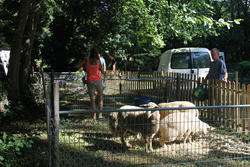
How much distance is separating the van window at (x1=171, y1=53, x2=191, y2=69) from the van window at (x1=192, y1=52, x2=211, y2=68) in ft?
0.85

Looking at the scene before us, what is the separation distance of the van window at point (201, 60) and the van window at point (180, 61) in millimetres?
259

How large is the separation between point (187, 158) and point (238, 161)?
84 centimetres

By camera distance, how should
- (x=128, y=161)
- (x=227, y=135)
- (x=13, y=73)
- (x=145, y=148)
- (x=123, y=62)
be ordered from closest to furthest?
(x=128, y=161)
(x=145, y=148)
(x=227, y=135)
(x=13, y=73)
(x=123, y=62)

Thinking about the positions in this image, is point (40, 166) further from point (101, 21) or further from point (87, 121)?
point (101, 21)

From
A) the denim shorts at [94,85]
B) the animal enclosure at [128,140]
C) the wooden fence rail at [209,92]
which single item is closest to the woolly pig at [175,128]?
the animal enclosure at [128,140]

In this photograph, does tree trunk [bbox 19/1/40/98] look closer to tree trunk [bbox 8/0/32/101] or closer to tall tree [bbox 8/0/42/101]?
tall tree [bbox 8/0/42/101]

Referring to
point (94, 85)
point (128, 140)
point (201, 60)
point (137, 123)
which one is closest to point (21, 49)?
point (94, 85)

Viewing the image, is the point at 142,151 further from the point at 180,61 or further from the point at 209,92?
the point at 180,61

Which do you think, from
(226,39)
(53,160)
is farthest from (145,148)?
(226,39)

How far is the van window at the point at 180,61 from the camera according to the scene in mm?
10914

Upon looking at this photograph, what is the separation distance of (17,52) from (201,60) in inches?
299

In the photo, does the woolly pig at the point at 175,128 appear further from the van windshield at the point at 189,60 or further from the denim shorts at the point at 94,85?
the van windshield at the point at 189,60

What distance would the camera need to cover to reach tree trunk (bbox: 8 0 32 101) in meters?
5.93

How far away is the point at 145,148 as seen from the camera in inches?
176
